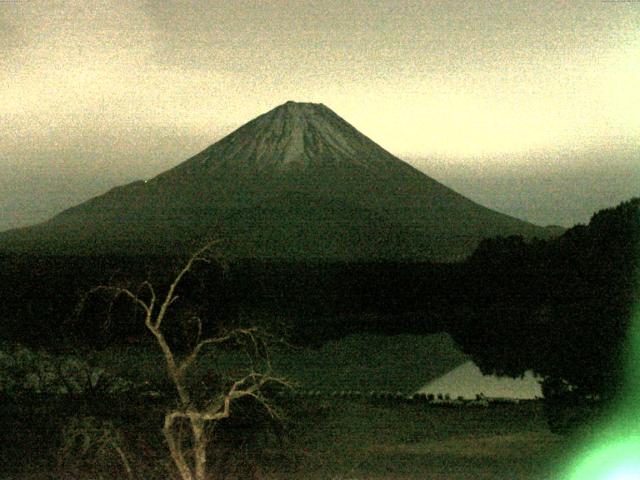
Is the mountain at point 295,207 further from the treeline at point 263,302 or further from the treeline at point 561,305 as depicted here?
the treeline at point 561,305

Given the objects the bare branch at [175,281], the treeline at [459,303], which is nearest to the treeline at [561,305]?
the treeline at [459,303]

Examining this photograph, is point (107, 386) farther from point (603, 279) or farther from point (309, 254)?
point (309, 254)

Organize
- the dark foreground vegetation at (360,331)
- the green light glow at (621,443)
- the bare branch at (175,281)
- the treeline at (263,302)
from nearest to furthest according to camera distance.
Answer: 1. the bare branch at (175,281)
2. the green light glow at (621,443)
3. the dark foreground vegetation at (360,331)
4. the treeline at (263,302)

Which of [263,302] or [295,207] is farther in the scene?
[295,207]

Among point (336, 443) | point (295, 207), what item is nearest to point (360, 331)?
point (336, 443)

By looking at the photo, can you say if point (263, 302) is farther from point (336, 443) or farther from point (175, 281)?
point (175, 281)
